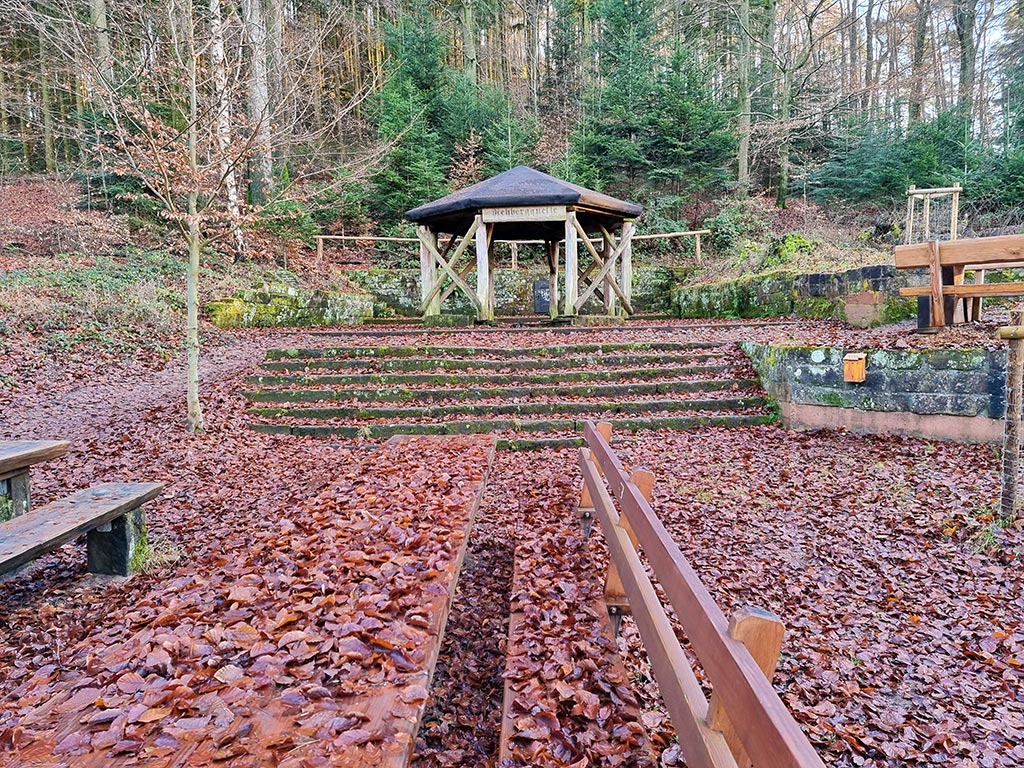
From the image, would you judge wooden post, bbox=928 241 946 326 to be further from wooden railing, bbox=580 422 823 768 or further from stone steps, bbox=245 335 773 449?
wooden railing, bbox=580 422 823 768

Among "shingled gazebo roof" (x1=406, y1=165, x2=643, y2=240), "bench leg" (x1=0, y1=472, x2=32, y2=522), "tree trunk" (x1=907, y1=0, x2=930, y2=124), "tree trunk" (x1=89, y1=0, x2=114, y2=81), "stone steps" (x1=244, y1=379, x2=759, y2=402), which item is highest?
"tree trunk" (x1=907, y1=0, x2=930, y2=124)

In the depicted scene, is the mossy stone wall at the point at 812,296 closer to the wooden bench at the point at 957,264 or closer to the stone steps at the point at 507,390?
the wooden bench at the point at 957,264

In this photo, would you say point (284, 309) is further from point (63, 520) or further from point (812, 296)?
point (812, 296)

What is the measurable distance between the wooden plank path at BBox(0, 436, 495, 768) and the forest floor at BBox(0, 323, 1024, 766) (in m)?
0.11

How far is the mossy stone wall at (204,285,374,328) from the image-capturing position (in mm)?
12172

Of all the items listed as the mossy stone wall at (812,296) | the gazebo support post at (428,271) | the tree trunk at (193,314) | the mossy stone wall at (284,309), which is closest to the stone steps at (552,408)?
the tree trunk at (193,314)

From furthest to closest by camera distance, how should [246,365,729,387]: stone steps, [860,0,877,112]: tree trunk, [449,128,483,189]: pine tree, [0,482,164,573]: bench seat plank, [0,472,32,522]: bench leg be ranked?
[860,0,877,112]: tree trunk < [449,128,483,189]: pine tree < [246,365,729,387]: stone steps < [0,472,32,522]: bench leg < [0,482,164,573]: bench seat plank

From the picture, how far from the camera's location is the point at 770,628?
1.18m

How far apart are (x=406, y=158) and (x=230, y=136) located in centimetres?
1154

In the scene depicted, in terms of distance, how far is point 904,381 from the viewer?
5.74 meters

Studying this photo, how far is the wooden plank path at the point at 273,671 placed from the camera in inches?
56.4

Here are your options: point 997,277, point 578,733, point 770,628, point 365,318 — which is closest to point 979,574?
point 578,733

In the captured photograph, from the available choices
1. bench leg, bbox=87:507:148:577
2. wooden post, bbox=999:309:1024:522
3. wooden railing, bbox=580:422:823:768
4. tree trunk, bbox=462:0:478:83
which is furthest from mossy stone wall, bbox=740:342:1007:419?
tree trunk, bbox=462:0:478:83

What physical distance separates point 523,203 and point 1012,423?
349 inches
